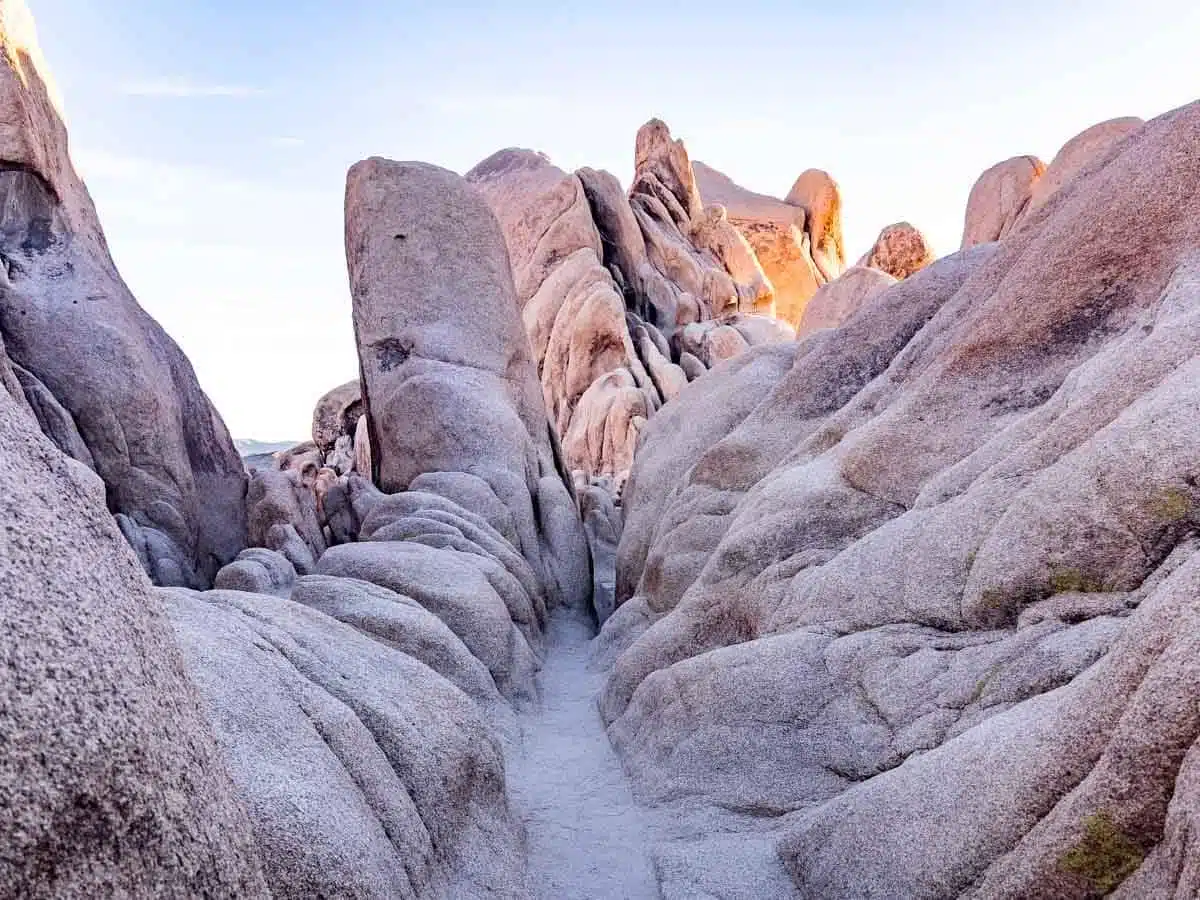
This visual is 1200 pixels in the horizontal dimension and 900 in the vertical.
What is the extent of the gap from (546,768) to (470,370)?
34.3 ft

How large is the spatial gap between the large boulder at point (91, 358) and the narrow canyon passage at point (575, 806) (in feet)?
18.3

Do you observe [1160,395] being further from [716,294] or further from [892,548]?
[716,294]

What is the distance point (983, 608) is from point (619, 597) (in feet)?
32.4

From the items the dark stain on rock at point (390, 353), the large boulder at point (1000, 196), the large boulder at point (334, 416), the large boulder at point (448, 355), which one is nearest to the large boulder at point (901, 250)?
the large boulder at point (1000, 196)

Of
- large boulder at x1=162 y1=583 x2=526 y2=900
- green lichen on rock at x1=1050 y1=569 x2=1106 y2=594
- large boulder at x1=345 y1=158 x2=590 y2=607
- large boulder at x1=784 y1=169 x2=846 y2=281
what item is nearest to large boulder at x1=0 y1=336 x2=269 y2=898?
large boulder at x1=162 y1=583 x2=526 y2=900

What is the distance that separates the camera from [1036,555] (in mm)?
6316

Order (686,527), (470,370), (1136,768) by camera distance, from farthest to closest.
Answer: (470,370) → (686,527) → (1136,768)

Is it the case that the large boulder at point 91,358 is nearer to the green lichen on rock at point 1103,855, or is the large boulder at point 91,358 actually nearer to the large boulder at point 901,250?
the green lichen on rock at point 1103,855

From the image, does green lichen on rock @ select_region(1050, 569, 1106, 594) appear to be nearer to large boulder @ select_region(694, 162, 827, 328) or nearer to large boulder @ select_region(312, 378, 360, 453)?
large boulder @ select_region(312, 378, 360, 453)

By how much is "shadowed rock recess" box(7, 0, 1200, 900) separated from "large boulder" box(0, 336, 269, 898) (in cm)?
1

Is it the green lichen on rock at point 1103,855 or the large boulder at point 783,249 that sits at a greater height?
the large boulder at point 783,249

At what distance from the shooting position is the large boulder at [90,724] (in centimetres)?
241

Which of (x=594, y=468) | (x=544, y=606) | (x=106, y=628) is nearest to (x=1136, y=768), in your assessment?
(x=106, y=628)

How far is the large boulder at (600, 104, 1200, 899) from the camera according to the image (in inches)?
170
